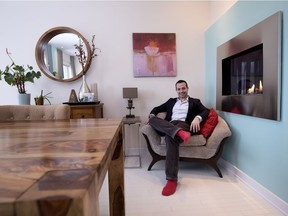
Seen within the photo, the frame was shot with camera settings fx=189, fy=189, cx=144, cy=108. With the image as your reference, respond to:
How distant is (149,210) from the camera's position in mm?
1556

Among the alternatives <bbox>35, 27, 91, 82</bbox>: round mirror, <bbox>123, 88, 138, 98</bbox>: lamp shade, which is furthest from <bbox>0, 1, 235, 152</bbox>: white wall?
<bbox>123, 88, 138, 98</bbox>: lamp shade

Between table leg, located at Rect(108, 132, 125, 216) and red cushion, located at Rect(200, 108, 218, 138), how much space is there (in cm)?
131

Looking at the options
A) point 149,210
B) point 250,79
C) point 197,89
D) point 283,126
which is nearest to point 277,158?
point 283,126

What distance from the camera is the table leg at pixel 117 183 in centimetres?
120

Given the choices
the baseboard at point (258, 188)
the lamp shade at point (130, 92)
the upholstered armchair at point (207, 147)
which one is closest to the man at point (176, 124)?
the upholstered armchair at point (207, 147)

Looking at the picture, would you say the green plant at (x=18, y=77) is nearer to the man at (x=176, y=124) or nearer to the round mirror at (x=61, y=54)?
the round mirror at (x=61, y=54)

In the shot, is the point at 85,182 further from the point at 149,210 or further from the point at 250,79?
the point at 250,79

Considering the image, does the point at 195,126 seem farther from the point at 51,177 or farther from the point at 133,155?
the point at 51,177

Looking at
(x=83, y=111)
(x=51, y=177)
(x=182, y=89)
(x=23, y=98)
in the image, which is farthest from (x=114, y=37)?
(x=51, y=177)

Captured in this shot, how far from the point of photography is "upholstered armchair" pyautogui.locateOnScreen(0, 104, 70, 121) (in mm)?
1419

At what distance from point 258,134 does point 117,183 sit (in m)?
1.38

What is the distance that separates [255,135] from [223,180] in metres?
0.63

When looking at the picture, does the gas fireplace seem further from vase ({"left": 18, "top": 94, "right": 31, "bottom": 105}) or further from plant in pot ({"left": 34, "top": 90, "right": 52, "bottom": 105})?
vase ({"left": 18, "top": 94, "right": 31, "bottom": 105})

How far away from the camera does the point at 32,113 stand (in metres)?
1.44
